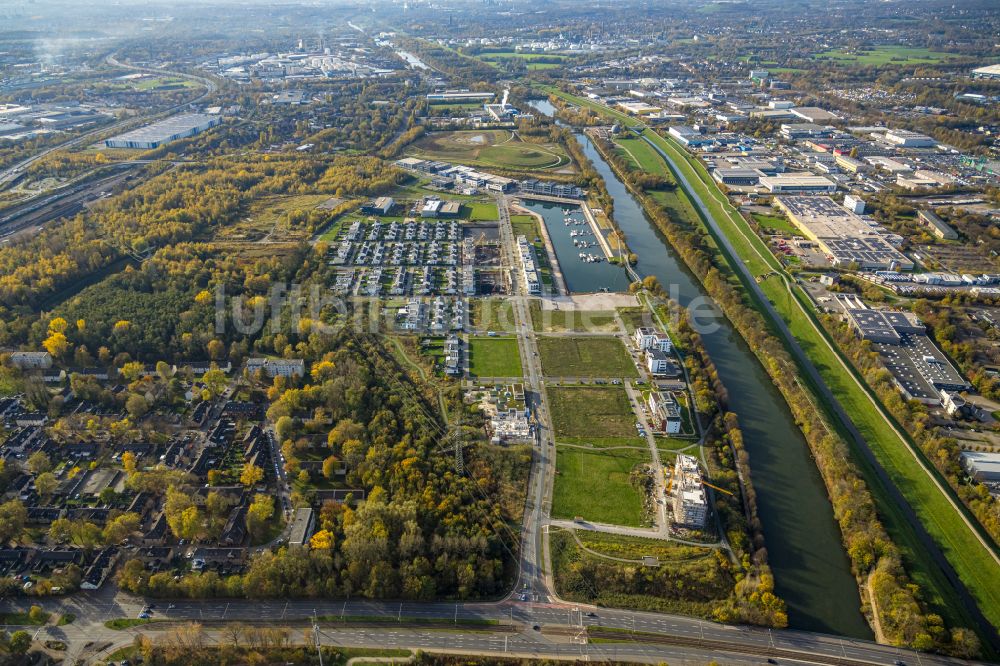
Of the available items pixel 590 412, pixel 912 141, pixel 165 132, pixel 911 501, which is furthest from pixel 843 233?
pixel 165 132

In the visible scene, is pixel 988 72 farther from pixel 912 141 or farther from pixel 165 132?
pixel 165 132

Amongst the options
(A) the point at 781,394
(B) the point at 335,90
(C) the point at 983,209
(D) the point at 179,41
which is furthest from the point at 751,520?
(D) the point at 179,41

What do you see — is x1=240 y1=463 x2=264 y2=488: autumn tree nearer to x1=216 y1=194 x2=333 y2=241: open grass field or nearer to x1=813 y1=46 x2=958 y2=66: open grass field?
x1=216 y1=194 x2=333 y2=241: open grass field

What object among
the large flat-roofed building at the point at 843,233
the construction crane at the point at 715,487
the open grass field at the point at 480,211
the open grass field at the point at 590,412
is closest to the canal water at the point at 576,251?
the open grass field at the point at 480,211

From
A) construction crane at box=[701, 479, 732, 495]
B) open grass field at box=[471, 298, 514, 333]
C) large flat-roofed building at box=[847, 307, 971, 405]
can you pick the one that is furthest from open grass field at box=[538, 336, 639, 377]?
large flat-roofed building at box=[847, 307, 971, 405]

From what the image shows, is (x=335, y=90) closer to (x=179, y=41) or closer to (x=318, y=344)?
(x=179, y=41)

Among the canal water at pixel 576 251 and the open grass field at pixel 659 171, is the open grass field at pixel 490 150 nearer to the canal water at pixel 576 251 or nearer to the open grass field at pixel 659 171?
the open grass field at pixel 659 171
